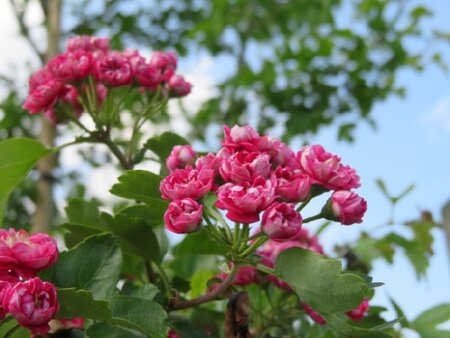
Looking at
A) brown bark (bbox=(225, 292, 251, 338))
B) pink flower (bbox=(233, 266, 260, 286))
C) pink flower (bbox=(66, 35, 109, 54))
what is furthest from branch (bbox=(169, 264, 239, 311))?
pink flower (bbox=(66, 35, 109, 54))

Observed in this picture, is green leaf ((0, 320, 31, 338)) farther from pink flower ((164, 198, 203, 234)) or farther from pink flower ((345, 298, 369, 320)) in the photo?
pink flower ((345, 298, 369, 320))

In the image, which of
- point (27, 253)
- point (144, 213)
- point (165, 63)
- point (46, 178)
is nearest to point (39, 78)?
point (165, 63)

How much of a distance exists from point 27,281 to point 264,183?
0.19 meters

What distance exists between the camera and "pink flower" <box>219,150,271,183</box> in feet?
1.75

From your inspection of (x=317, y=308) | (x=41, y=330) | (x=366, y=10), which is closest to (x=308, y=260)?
(x=317, y=308)

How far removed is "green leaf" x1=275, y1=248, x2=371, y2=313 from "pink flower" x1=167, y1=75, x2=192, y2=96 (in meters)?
0.39

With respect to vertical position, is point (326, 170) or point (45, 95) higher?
point (326, 170)

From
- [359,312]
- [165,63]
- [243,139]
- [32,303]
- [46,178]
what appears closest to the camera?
[32,303]

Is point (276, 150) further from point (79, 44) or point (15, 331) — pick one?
point (79, 44)

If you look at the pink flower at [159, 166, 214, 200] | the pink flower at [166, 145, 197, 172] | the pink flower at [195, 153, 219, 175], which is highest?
the pink flower at [195, 153, 219, 175]

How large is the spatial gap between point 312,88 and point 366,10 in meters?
0.56

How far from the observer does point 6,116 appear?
3.34 metres

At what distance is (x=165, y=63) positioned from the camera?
856 millimetres

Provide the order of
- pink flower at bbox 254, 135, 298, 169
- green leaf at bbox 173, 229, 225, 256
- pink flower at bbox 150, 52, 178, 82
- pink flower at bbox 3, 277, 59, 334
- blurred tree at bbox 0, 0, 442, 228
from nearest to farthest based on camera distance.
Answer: pink flower at bbox 3, 277, 59, 334 < pink flower at bbox 254, 135, 298, 169 < green leaf at bbox 173, 229, 225, 256 < pink flower at bbox 150, 52, 178, 82 < blurred tree at bbox 0, 0, 442, 228
